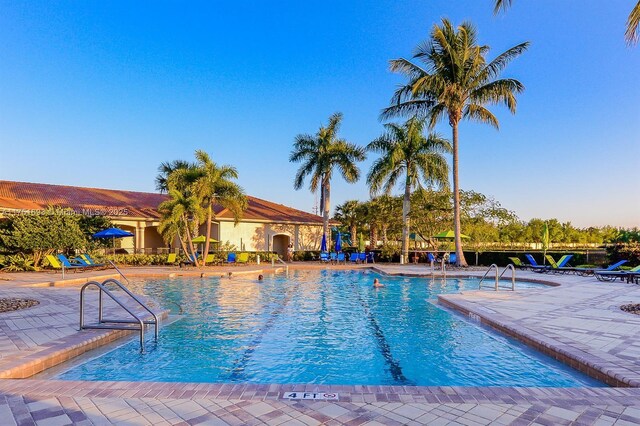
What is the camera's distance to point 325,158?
29.7m

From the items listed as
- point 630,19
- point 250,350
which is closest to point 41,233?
point 250,350

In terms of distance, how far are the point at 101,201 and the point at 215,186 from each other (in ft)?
40.5

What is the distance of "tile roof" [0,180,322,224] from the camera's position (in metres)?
27.4

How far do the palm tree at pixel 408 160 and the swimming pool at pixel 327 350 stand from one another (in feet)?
53.1

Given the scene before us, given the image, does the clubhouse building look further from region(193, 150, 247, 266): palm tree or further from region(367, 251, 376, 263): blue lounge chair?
region(367, 251, 376, 263): blue lounge chair

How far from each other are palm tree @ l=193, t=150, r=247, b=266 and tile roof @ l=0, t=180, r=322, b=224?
532 cm

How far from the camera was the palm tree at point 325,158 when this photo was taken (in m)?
29.8

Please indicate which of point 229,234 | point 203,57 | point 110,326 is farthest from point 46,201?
point 110,326

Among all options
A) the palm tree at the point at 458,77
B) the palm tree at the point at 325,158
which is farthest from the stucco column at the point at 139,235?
the palm tree at the point at 458,77

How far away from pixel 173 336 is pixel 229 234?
75.7 feet

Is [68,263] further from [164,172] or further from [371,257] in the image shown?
[371,257]

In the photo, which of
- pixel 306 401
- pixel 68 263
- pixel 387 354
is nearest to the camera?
pixel 306 401

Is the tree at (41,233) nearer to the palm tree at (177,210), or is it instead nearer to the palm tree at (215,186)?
the palm tree at (177,210)

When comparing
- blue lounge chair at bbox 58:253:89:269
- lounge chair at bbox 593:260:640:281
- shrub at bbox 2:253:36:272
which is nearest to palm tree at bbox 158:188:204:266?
blue lounge chair at bbox 58:253:89:269
